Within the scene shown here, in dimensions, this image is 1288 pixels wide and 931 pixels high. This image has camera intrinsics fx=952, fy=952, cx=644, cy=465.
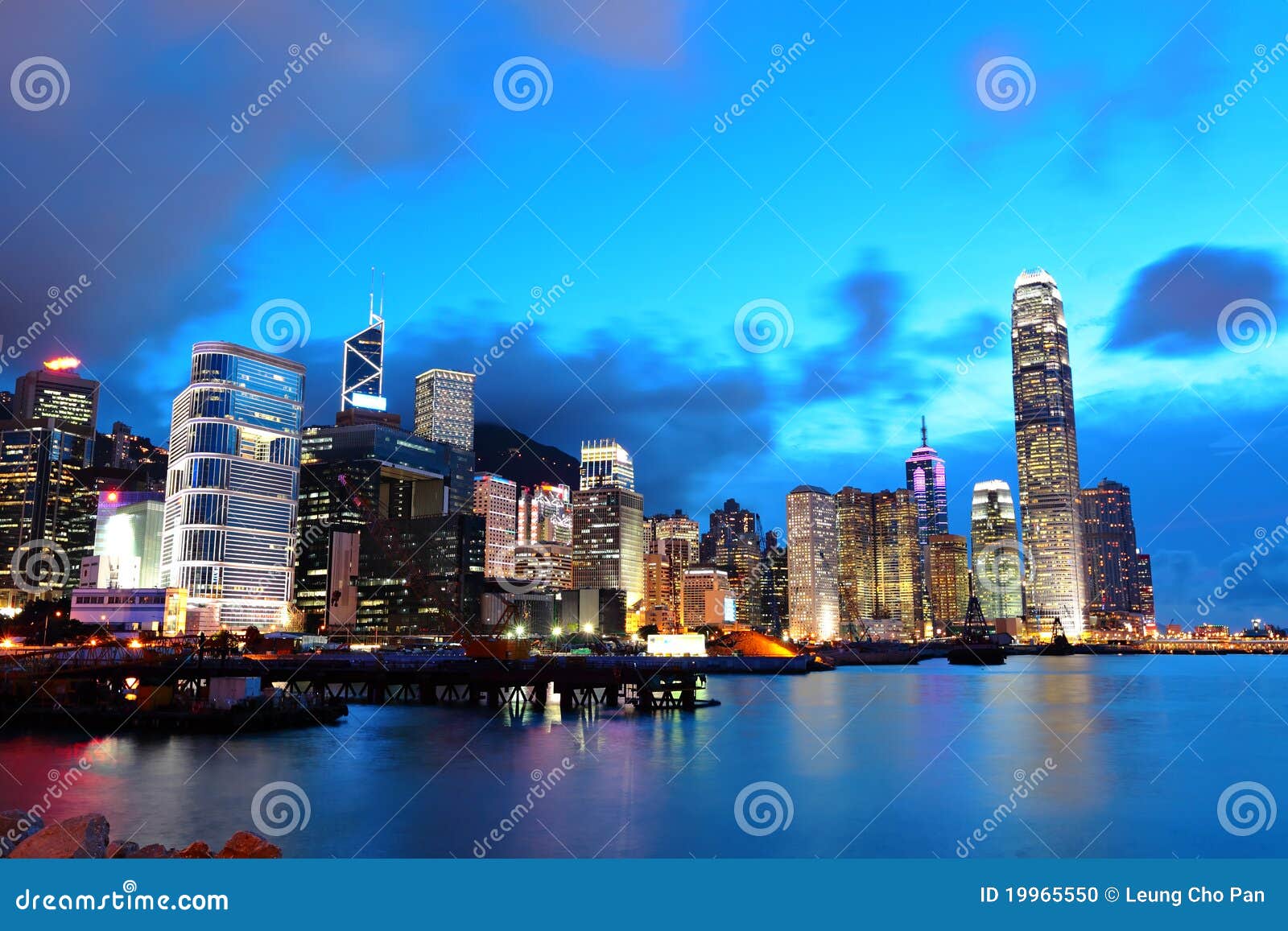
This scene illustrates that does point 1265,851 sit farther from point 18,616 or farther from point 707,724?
point 18,616

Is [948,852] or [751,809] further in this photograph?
[751,809]

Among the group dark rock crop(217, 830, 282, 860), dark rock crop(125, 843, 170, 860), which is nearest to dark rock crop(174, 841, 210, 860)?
dark rock crop(125, 843, 170, 860)

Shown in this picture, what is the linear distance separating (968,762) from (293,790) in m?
31.1

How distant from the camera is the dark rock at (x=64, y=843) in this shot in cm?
1697

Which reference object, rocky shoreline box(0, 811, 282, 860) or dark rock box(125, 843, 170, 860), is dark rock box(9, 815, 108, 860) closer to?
rocky shoreline box(0, 811, 282, 860)

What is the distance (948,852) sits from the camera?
93.5 ft

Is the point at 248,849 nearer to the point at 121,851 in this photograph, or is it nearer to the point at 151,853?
the point at 151,853

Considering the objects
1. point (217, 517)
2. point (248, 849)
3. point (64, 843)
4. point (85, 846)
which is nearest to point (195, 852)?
point (248, 849)

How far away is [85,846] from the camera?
17.6 metres

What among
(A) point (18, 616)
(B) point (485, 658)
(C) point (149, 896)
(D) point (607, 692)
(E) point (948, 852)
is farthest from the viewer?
(A) point (18, 616)

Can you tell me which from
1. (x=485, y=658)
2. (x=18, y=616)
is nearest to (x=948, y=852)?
(x=485, y=658)

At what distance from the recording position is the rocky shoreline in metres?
17.1

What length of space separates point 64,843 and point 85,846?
18.6 inches

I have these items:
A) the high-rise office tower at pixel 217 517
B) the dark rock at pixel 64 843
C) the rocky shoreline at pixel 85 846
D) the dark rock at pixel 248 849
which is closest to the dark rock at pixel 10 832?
the rocky shoreline at pixel 85 846
